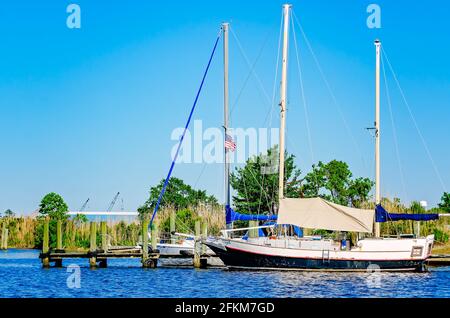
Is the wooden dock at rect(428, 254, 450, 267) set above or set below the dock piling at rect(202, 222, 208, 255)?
below

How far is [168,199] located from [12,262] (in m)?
67.6

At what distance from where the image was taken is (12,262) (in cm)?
7206

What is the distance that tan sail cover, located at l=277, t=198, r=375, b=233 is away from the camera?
183 feet

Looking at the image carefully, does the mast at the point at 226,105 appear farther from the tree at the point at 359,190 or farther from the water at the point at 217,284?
the tree at the point at 359,190

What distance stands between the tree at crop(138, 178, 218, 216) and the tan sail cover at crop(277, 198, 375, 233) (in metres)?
76.8

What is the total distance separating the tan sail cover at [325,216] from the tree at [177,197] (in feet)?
252

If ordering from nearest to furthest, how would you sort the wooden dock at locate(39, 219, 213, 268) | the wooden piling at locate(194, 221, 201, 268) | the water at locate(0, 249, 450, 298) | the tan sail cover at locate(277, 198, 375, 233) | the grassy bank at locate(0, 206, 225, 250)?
the water at locate(0, 249, 450, 298) → the tan sail cover at locate(277, 198, 375, 233) → the wooden dock at locate(39, 219, 213, 268) → the wooden piling at locate(194, 221, 201, 268) → the grassy bank at locate(0, 206, 225, 250)

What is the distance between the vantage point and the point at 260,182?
9369cm

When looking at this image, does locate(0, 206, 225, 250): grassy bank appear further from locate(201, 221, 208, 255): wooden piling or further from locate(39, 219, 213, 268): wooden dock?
locate(39, 219, 213, 268): wooden dock

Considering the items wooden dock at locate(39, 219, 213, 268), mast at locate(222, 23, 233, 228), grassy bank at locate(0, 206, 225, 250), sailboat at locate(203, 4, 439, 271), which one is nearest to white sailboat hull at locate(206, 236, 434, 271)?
sailboat at locate(203, 4, 439, 271)

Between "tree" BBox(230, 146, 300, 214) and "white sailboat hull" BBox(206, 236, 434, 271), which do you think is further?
"tree" BBox(230, 146, 300, 214)

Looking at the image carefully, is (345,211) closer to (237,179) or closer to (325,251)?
(325,251)

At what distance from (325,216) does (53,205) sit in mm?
67387

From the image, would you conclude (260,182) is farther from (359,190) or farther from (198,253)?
(198,253)
